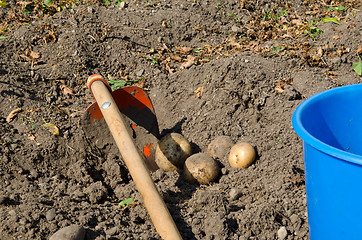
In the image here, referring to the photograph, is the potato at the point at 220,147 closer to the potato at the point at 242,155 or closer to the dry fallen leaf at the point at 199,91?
the potato at the point at 242,155

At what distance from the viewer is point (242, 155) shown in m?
3.31

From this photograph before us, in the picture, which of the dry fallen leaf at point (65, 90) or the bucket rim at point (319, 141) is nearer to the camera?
the bucket rim at point (319, 141)

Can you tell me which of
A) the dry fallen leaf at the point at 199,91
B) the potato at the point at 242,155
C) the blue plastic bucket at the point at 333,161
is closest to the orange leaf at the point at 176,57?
the dry fallen leaf at the point at 199,91

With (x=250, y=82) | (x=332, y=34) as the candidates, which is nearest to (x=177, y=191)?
(x=250, y=82)

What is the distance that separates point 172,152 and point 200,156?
28cm

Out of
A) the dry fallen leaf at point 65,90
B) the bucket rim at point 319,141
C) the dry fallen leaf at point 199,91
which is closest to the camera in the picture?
the bucket rim at point 319,141

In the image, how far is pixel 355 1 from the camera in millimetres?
6004

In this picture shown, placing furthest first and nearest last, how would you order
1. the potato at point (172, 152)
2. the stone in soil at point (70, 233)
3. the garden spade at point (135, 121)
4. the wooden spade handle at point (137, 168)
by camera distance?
the garden spade at point (135, 121)
the potato at point (172, 152)
the wooden spade handle at point (137, 168)
the stone in soil at point (70, 233)

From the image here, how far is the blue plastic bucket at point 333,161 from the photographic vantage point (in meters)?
1.69

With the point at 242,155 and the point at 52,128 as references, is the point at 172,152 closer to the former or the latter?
the point at 242,155

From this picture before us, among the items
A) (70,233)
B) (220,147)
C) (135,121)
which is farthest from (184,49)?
(70,233)

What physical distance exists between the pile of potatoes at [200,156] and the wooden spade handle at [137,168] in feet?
2.12

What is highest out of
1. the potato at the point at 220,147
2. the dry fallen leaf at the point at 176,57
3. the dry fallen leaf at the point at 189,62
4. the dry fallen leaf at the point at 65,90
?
the dry fallen leaf at the point at 65,90

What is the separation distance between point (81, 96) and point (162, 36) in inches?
59.2
